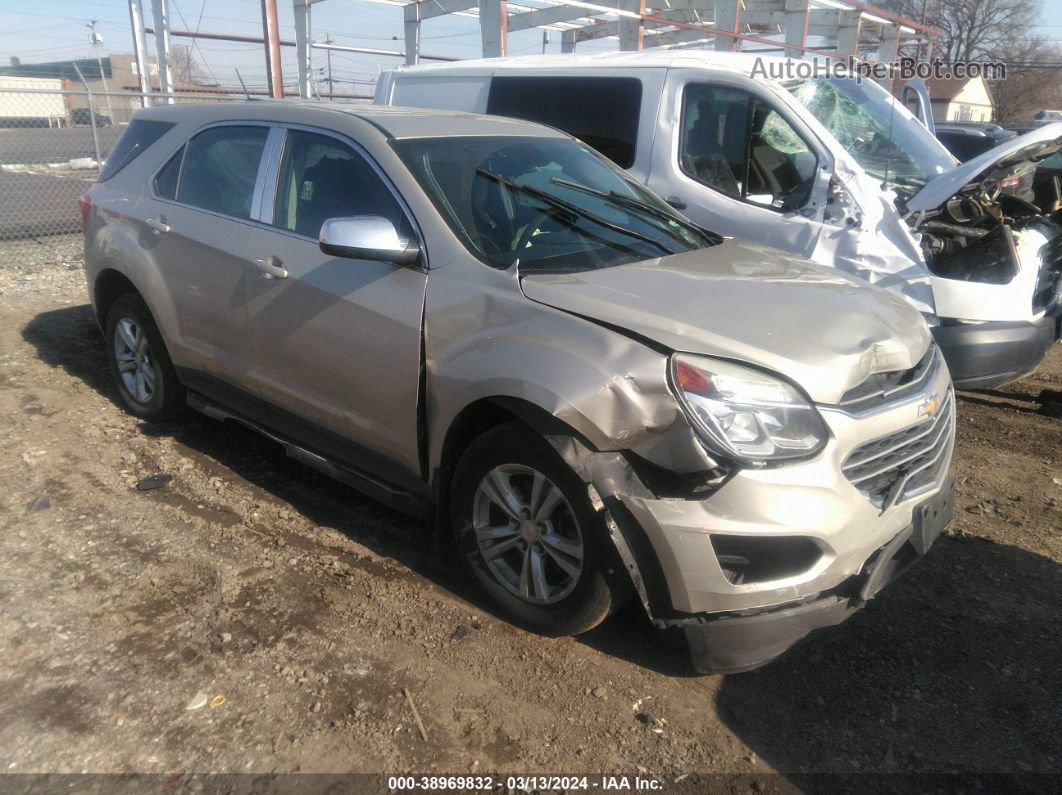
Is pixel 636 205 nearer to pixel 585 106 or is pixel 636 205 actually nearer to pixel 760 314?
pixel 760 314

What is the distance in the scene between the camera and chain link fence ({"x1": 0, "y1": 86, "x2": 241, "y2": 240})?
11.6 m

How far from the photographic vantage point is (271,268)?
3.87 metres

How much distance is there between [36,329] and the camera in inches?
274

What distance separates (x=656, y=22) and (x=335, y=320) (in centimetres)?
1055

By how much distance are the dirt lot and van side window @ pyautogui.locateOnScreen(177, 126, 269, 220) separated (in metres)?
1.43

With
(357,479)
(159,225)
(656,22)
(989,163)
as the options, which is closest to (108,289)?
(159,225)

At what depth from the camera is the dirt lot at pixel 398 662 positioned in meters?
2.65

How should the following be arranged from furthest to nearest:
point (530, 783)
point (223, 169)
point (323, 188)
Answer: point (223, 169) → point (323, 188) → point (530, 783)

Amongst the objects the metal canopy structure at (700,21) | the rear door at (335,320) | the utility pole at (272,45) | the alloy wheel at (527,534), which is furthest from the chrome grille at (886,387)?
the utility pole at (272,45)

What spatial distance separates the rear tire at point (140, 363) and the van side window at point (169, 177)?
2.06 feet

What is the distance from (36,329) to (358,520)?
4.41m

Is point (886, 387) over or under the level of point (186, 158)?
under

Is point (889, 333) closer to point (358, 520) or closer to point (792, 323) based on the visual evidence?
point (792, 323)

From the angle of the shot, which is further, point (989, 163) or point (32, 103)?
point (32, 103)
